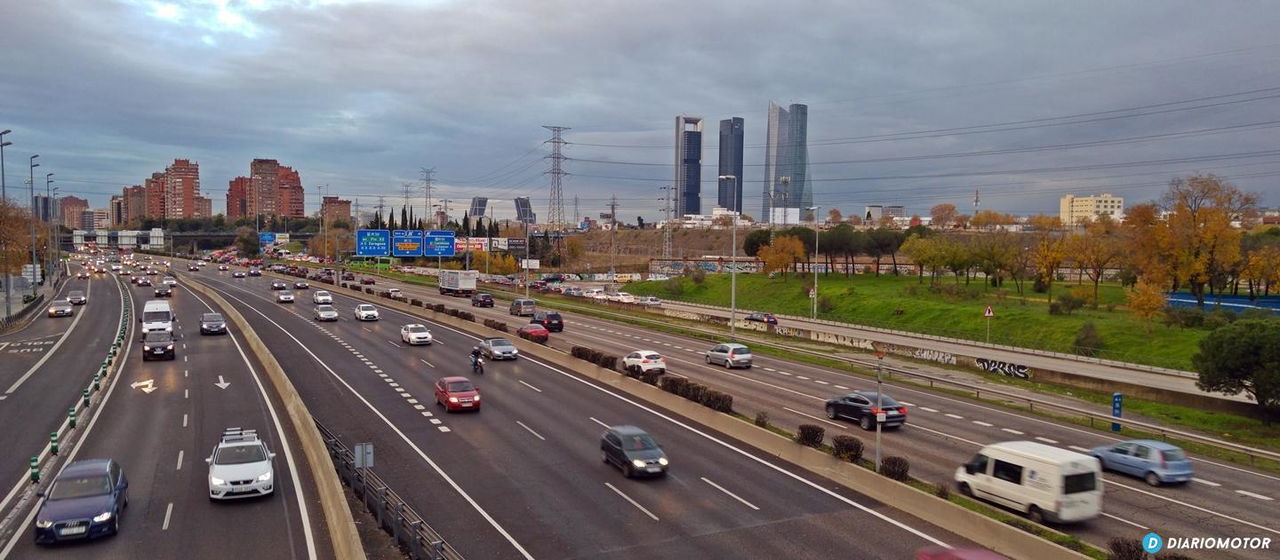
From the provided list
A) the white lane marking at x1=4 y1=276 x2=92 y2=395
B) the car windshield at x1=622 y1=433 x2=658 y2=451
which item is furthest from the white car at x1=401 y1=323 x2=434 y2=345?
the car windshield at x1=622 y1=433 x2=658 y2=451

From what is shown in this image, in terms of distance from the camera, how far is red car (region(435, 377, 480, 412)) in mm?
29750

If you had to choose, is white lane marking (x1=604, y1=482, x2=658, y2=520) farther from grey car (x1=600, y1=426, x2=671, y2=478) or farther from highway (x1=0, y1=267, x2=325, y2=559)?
highway (x1=0, y1=267, x2=325, y2=559)

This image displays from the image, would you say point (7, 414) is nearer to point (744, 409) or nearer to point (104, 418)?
point (104, 418)

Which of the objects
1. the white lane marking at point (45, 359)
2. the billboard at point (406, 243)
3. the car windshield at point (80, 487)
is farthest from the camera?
the billboard at point (406, 243)

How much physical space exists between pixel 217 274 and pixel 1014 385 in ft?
429

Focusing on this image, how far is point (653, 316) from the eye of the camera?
253 ft

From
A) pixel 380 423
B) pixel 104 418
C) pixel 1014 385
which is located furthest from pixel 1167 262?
pixel 104 418

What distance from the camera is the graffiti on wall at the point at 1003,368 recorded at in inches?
1750

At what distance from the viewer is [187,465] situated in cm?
2230

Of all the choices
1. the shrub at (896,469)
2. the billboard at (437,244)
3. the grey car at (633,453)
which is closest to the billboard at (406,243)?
the billboard at (437,244)

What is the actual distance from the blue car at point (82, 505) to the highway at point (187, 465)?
32cm

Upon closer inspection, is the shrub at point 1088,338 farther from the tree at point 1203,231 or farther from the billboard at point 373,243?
the billboard at point 373,243

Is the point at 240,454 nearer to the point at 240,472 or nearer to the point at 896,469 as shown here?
the point at 240,472

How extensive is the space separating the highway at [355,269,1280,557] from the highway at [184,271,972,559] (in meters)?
4.27
